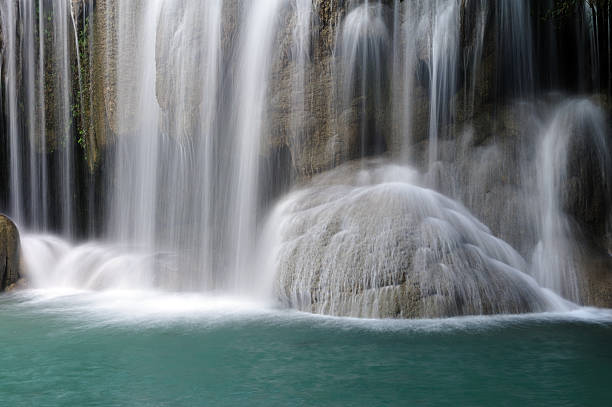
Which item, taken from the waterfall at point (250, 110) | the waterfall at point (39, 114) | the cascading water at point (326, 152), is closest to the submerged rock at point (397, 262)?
the cascading water at point (326, 152)

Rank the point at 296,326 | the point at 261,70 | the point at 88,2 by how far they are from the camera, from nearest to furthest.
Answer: the point at 296,326 → the point at 261,70 → the point at 88,2

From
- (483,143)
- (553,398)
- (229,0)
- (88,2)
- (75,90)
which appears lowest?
(553,398)

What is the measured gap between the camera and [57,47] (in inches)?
641

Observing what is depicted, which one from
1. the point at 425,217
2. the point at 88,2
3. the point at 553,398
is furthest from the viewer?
the point at 88,2

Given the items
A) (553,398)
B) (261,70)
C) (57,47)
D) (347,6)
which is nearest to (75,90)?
(57,47)

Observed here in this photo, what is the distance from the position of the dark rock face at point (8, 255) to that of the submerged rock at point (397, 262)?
256 inches

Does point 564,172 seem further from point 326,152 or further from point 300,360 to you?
point 300,360

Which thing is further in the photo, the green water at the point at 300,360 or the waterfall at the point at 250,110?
the waterfall at the point at 250,110

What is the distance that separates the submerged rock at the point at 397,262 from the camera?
812cm

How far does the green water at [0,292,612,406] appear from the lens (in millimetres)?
4984

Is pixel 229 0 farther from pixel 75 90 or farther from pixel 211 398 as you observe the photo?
pixel 211 398

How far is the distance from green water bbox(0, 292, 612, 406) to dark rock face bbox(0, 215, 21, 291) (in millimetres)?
4106

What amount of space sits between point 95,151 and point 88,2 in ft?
13.9

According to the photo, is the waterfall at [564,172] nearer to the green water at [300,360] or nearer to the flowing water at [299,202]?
the flowing water at [299,202]
